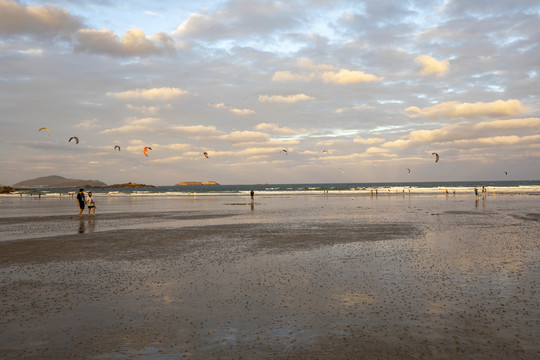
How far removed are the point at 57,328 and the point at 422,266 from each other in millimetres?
10747

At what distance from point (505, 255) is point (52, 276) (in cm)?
1601

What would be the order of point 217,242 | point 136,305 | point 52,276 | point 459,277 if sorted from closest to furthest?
point 136,305
point 459,277
point 52,276
point 217,242

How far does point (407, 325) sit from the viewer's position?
25.6 feet

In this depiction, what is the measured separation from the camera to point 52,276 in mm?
12508

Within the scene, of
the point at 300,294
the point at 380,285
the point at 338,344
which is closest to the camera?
the point at 338,344

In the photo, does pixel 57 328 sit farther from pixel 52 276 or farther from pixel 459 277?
pixel 459 277

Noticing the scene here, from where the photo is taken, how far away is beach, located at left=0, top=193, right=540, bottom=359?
6.95m

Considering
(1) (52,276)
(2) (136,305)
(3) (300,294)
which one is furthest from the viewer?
(1) (52,276)

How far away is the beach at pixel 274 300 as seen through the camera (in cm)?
695

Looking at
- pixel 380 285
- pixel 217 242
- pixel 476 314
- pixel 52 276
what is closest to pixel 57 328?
pixel 52 276

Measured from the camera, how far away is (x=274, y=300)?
31.5 feet

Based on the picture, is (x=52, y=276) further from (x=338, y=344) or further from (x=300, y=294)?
(x=338, y=344)

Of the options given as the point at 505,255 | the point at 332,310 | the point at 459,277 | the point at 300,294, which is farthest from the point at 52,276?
the point at 505,255

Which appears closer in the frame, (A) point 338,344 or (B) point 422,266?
(A) point 338,344
